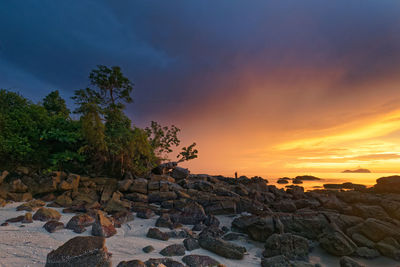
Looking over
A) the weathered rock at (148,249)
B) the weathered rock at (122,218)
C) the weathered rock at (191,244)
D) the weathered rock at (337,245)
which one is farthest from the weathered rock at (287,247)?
the weathered rock at (122,218)

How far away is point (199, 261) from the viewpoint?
596 centimetres

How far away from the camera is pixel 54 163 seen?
14.4m

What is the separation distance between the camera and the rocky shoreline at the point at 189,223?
6.43 m

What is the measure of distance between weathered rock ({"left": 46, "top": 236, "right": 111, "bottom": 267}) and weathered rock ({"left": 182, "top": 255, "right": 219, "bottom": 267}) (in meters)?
2.09

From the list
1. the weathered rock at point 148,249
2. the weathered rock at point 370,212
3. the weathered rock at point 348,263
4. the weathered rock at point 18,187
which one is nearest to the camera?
the weathered rock at point 148,249

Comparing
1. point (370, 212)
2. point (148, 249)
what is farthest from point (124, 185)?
point (370, 212)

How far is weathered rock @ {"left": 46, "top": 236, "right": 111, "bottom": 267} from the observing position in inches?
186

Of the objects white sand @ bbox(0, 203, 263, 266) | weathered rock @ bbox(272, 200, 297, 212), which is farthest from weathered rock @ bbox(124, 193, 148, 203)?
weathered rock @ bbox(272, 200, 297, 212)

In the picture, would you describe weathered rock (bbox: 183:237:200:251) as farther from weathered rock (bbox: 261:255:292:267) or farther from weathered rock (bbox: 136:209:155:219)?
weathered rock (bbox: 136:209:155:219)

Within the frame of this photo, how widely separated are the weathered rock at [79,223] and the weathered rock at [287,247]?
21.6 feet

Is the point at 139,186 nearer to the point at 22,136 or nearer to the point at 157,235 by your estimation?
the point at 157,235

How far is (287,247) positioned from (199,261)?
3.52 meters

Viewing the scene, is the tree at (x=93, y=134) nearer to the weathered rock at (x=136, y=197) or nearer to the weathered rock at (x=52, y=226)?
the weathered rock at (x=136, y=197)

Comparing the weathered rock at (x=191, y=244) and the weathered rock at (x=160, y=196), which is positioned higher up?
the weathered rock at (x=160, y=196)
